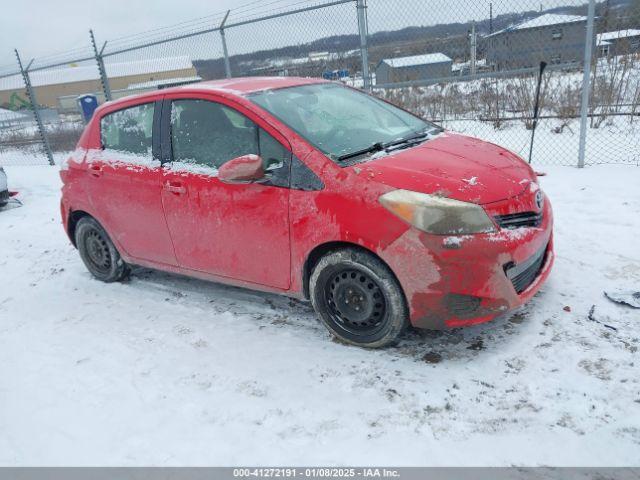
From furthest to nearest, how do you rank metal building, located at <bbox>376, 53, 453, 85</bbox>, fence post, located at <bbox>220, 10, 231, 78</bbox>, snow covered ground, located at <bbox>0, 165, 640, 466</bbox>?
fence post, located at <bbox>220, 10, 231, 78</bbox>, metal building, located at <bbox>376, 53, 453, 85</bbox>, snow covered ground, located at <bbox>0, 165, 640, 466</bbox>

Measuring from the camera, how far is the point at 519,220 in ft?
9.36

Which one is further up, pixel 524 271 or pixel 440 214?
pixel 440 214

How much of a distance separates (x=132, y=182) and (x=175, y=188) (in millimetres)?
544

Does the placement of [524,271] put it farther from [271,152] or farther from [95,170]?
[95,170]

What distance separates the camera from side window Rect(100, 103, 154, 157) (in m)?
3.90

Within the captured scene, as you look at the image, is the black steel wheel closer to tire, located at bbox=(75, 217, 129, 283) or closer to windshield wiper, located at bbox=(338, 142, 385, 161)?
windshield wiper, located at bbox=(338, 142, 385, 161)

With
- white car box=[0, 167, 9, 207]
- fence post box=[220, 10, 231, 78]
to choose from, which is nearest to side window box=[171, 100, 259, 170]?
fence post box=[220, 10, 231, 78]

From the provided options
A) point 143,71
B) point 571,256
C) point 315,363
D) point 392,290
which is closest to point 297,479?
point 315,363

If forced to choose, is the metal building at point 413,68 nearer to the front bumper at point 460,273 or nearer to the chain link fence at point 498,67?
the chain link fence at point 498,67

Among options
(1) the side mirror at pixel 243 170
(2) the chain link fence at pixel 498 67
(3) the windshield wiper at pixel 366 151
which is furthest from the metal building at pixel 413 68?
(1) the side mirror at pixel 243 170

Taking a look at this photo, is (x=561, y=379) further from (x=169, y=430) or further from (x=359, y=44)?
(x=359, y=44)

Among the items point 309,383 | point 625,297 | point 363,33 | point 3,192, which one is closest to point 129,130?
point 309,383

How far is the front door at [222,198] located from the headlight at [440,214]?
788 millimetres

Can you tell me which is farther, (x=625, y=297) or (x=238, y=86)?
(x=238, y=86)
